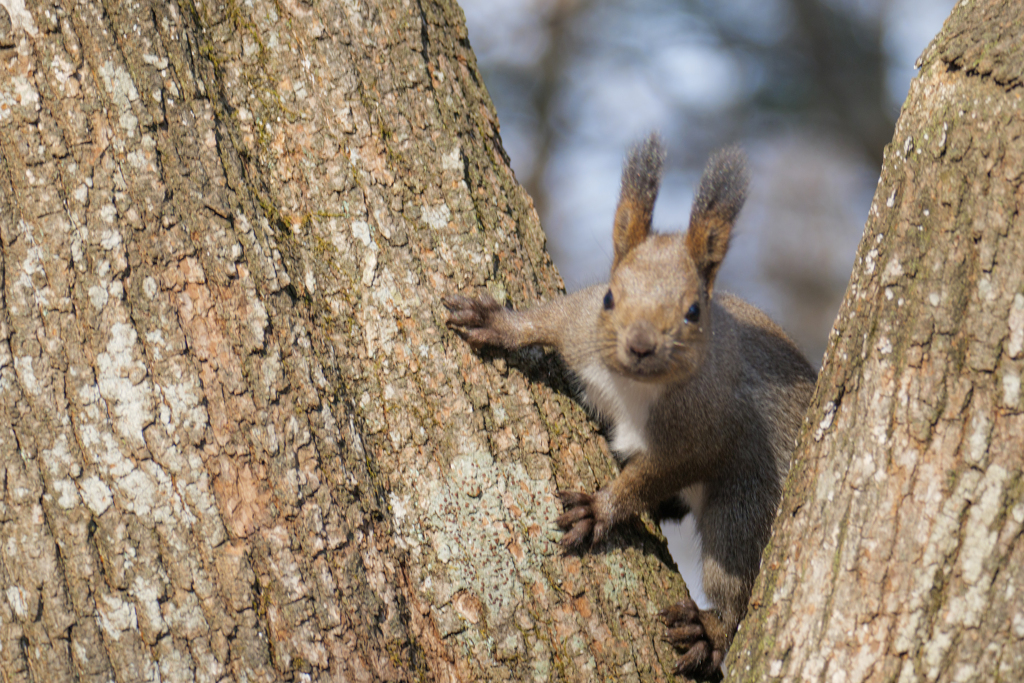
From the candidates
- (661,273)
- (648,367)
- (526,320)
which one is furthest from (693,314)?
(526,320)

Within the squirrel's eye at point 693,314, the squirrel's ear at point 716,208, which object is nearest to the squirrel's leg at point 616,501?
the squirrel's eye at point 693,314

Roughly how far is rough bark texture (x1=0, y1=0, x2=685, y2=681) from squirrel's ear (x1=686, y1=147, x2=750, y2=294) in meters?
0.73

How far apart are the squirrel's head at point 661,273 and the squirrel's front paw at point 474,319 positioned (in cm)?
50

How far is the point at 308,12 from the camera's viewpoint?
291 cm

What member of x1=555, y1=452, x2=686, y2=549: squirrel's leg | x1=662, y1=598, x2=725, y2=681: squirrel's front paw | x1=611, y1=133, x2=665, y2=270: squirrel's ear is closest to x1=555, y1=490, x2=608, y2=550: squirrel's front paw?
x1=555, y1=452, x2=686, y2=549: squirrel's leg

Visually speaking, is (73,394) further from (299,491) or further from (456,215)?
(456,215)

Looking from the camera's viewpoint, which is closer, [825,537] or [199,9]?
[825,537]

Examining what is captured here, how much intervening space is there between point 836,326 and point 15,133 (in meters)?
2.34

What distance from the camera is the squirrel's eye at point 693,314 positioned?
3.17m

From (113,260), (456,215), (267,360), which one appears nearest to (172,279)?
(113,260)

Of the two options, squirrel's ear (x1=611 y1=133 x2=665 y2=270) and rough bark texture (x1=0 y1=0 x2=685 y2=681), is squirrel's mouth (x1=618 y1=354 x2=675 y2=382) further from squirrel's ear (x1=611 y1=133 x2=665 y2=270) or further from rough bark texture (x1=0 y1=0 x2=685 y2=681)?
squirrel's ear (x1=611 y1=133 x2=665 y2=270)

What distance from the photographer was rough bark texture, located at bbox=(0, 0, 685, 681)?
7.55 ft

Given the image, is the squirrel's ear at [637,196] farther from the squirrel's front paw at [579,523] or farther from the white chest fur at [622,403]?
the squirrel's front paw at [579,523]

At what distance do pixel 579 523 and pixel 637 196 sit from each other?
50.9 inches
